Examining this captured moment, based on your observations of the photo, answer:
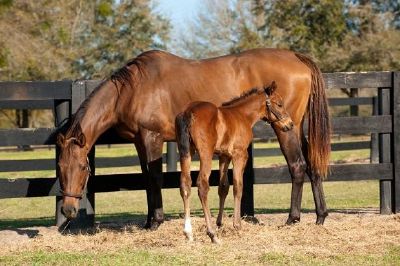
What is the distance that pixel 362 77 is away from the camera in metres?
9.18

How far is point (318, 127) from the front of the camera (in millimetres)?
8477

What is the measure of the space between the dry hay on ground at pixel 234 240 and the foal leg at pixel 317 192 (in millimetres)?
162

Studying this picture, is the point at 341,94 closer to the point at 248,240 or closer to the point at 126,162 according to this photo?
the point at 126,162

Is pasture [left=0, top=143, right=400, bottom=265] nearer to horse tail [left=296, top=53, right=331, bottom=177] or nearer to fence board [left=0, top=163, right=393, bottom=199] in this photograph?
fence board [left=0, top=163, right=393, bottom=199]

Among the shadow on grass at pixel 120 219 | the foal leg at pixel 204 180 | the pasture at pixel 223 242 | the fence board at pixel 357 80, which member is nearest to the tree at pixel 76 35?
the shadow on grass at pixel 120 219

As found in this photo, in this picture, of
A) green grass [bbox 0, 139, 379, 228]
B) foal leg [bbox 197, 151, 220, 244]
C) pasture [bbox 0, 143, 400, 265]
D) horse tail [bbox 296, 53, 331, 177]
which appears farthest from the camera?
green grass [bbox 0, 139, 379, 228]

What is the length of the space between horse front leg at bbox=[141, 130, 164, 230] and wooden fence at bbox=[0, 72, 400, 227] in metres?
0.43

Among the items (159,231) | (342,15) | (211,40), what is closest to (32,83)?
(159,231)

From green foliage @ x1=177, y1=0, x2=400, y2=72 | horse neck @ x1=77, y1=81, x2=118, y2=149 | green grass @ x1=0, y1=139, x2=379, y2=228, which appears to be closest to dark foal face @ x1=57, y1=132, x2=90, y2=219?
horse neck @ x1=77, y1=81, x2=118, y2=149

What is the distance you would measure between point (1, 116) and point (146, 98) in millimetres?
28520

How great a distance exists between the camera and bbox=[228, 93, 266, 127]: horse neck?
7574 millimetres

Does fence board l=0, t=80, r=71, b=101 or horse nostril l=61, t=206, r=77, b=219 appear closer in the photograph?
horse nostril l=61, t=206, r=77, b=219

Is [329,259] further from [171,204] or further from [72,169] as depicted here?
[171,204]

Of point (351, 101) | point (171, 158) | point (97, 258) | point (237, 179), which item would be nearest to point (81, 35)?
point (351, 101)
